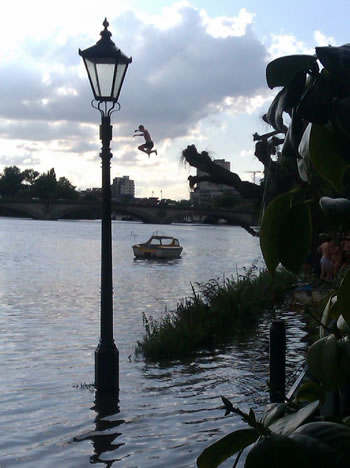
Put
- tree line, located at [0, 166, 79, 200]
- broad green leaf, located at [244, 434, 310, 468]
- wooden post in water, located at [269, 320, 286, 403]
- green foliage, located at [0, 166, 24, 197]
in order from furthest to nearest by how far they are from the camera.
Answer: green foliage, located at [0, 166, 24, 197]
tree line, located at [0, 166, 79, 200]
wooden post in water, located at [269, 320, 286, 403]
broad green leaf, located at [244, 434, 310, 468]

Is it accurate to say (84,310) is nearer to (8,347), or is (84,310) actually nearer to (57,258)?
(8,347)

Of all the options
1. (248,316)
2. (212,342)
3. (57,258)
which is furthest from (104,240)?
(57,258)

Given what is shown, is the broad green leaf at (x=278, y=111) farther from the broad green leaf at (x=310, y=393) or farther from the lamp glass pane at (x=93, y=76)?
the lamp glass pane at (x=93, y=76)

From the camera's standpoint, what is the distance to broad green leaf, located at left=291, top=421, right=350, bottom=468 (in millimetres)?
858

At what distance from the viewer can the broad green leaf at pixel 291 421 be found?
3.08ft

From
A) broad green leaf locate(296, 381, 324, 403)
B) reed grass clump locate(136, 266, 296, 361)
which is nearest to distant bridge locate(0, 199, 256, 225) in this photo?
reed grass clump locate(136, 266, 296, 361)

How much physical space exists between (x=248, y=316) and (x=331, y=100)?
13736 millimetres

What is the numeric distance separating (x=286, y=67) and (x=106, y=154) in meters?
7.50

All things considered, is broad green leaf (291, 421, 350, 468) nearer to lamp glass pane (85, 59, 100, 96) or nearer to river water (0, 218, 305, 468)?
river water (0, 218, 305, 468)

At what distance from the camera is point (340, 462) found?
0.86 metres

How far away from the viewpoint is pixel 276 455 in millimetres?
834

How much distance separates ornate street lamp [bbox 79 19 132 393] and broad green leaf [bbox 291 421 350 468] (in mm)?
7377

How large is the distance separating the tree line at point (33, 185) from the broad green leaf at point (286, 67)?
128 metres

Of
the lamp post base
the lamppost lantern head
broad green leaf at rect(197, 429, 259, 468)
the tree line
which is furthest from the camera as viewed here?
the tree line
